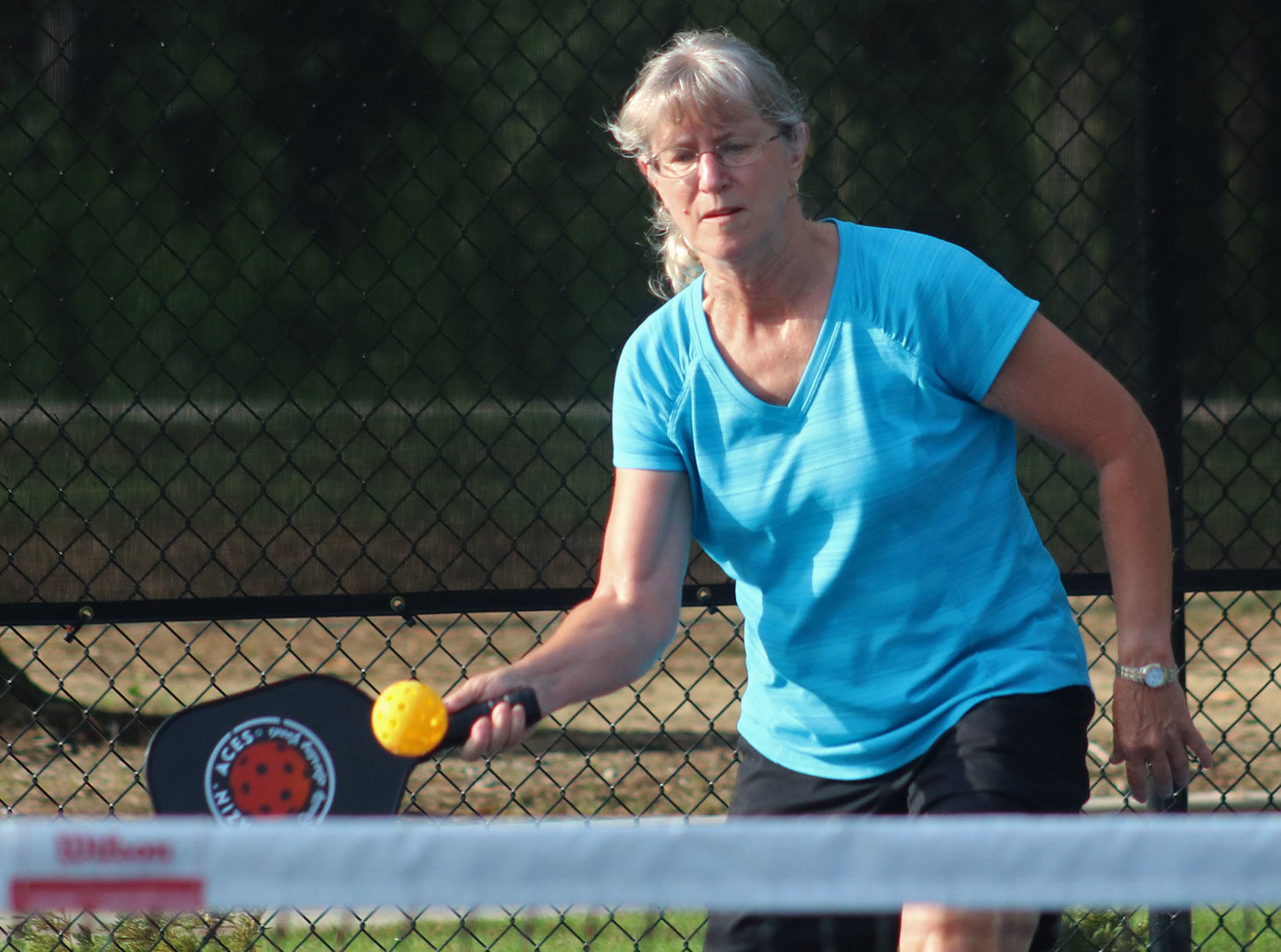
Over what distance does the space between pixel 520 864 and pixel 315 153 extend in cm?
223

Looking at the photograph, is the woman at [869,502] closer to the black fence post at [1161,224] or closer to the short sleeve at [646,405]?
the short sleeve at [646,405]

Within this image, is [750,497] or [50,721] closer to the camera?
[750,497]

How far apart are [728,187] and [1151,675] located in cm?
89

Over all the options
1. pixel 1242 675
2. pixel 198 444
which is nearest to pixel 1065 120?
pixel 198 444

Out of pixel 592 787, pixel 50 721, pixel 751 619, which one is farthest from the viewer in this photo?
pixel 50 721

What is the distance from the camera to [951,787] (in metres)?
1.91

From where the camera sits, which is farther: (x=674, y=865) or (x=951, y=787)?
(x=951, y=787)

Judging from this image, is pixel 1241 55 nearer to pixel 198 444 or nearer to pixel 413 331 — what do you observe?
pixel 413 331

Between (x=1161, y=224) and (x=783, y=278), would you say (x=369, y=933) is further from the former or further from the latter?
(x=1161, y=224)

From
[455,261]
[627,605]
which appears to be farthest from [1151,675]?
[455,261]

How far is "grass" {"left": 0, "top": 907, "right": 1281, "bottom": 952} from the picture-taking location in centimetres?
332

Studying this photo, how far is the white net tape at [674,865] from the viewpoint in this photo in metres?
1.28

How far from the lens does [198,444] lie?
321 centimetres

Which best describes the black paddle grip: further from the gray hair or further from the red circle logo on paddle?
the gray hair
